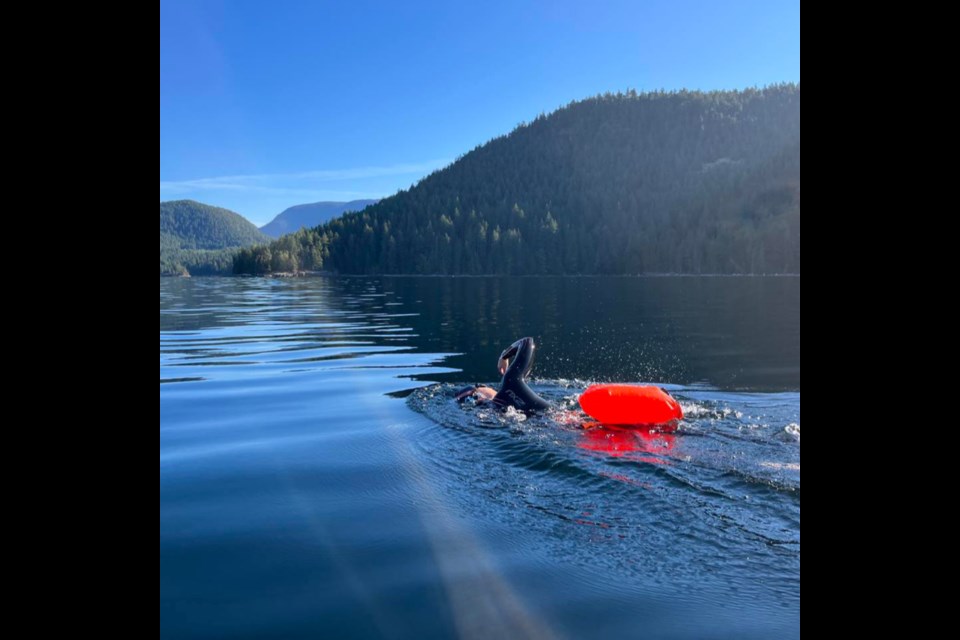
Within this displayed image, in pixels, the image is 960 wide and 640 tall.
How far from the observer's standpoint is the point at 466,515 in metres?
6.03

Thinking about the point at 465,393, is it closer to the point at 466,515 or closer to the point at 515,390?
the point at 515,390

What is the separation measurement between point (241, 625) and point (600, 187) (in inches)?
7803

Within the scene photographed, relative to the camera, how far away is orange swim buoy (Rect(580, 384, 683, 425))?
8.85 m

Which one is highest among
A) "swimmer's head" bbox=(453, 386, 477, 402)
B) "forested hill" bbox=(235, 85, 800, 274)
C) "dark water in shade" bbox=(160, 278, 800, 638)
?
"forested hill" bbox=(235, 85, 800, 274)

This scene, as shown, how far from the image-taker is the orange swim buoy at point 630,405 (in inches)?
348

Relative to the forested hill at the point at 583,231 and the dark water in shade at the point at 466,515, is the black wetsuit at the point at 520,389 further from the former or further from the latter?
the forested hill at the point at 583,231

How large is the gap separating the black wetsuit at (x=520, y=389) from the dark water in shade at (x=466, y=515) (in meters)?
0.41

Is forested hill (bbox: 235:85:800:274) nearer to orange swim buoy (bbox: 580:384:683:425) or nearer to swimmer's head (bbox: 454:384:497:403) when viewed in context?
swimmer's head (bbox: 454:384:497:403)

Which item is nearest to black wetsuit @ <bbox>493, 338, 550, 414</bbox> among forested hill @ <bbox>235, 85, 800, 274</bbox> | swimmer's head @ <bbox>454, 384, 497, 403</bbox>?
swimmer's head @ <bbox>454, 384, 497, 403</bbox>

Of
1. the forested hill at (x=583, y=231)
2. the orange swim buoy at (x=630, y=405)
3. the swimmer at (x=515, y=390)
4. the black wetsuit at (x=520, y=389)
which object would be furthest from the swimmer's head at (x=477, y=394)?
the forested hill at (x=583, y=231)
